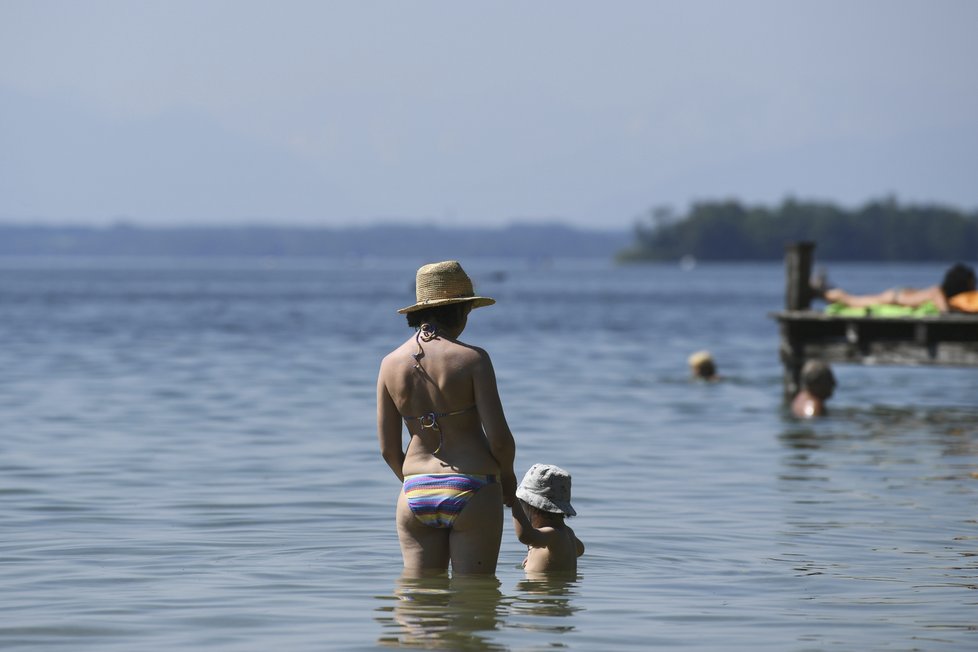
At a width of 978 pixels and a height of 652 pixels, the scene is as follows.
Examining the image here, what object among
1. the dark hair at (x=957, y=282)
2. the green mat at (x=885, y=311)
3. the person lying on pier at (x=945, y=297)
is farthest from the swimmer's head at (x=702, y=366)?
the dark hair at (x=957, y=282)

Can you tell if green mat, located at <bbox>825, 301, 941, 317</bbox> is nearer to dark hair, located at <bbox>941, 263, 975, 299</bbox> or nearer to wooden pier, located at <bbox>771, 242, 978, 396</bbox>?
wooden pier, located at <bbox>771, 242, 978, 396</bbox>

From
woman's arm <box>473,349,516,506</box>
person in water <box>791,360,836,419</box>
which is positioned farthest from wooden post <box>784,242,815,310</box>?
woman's arm <box>473,349,516,506</box>

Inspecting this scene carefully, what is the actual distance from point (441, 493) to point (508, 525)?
4.50m

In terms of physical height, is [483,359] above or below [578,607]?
above

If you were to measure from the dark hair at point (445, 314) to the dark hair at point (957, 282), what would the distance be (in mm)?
14078

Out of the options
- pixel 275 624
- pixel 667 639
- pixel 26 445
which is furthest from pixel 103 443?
pixel 667 639

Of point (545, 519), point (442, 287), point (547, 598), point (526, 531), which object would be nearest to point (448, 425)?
point (442, 287)

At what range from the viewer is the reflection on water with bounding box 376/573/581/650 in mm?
7781

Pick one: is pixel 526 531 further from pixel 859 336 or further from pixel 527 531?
pixel 859 336

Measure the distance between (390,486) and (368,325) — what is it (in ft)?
141

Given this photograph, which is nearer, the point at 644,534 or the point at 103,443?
the point at 644,534

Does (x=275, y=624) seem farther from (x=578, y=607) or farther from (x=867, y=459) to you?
(x=867, y=459)

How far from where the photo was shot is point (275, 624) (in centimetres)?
826

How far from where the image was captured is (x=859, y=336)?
20.6 metres
